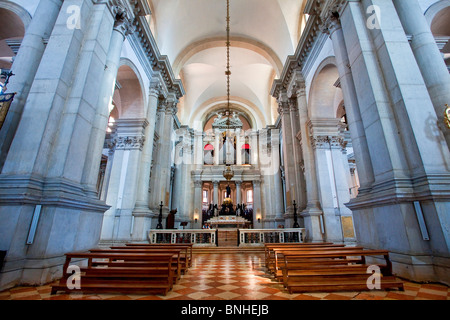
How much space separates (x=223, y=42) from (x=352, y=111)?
10.9 m

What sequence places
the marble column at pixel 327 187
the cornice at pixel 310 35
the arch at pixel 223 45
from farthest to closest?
the arch at pixel 223 45 → the marble column at pixel 327 187 → the cornice at pixel 310 35

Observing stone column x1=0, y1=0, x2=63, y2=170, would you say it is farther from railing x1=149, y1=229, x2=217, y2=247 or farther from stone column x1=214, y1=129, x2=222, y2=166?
stone column x1=214, y1=129, x2=222, y2=166

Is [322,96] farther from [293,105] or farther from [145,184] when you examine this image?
[145,184]

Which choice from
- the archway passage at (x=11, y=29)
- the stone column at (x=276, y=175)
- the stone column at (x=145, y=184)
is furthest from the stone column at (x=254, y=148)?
the archway passage at (x=11, y=29)

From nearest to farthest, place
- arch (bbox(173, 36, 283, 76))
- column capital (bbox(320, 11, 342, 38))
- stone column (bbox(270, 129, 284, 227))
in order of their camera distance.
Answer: column capital (bbox(320, 11, 342, 38))
arch (bbox(173, 36, 283, 76))
stone column (bbox(270, 129, 284, 227))

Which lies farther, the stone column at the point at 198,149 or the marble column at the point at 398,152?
the stone column at the point at 198,149

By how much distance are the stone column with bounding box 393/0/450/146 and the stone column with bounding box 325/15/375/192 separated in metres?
1.31

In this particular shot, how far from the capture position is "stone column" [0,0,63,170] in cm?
415

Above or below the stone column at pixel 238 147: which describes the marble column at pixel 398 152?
below

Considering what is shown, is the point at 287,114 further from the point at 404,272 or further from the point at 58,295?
the point at 58,295

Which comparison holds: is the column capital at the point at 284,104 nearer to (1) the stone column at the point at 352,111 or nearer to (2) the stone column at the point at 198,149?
(1) the stone column at the point at 352,111

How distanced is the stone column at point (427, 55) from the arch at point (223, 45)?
783 centimetres

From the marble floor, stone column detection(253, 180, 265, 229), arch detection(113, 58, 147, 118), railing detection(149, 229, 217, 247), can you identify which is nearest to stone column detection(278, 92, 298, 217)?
railing detection(149, 229, 217, 247)

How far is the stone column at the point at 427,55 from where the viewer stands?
436cm
